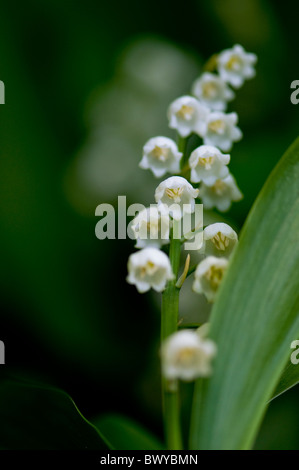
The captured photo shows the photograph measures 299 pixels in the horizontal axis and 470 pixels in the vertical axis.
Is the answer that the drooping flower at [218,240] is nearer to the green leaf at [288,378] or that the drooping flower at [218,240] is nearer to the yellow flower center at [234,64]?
the green leaf at [288,378]

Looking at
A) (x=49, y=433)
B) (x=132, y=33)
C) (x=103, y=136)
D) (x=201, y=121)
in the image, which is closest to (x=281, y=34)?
(x=132, y=33)

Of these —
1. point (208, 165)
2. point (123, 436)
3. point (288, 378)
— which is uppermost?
point (208, 165)

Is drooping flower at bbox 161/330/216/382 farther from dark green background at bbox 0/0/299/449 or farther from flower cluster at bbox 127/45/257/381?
dark green background at bbox 0/0/299/449

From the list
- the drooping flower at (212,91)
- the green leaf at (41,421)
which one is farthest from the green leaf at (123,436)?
the drooping flower at (212,91)

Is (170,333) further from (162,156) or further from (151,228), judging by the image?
(162,156)

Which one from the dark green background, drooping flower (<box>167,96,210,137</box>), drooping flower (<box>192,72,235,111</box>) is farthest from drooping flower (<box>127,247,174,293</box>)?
the dark green background

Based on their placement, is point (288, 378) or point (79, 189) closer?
point (288, 378)

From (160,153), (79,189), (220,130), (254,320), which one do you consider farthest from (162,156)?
(79,189)
